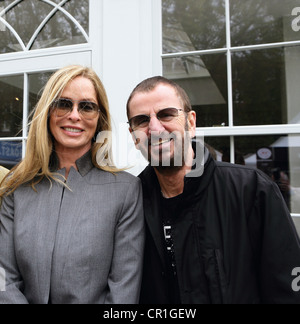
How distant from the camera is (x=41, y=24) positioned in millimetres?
2350

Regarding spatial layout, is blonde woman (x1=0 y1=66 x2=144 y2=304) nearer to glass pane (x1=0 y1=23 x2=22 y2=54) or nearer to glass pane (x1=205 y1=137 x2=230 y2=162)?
glass pane (x1=205 y1=137 x2=230 y2=162)

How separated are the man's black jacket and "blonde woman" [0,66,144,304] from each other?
0.39 ft

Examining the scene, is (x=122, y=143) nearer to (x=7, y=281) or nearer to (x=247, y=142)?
(x=247, y=142)

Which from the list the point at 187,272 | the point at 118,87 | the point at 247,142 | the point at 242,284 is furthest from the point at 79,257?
the point at 247,142

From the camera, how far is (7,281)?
1109 mm

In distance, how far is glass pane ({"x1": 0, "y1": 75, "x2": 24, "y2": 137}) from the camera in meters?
2.41

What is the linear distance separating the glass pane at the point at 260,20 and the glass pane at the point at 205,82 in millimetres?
233

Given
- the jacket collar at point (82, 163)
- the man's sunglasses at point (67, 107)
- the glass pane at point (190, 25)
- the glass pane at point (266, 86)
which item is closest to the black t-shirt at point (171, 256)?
the jacket collar at point (82, 163)

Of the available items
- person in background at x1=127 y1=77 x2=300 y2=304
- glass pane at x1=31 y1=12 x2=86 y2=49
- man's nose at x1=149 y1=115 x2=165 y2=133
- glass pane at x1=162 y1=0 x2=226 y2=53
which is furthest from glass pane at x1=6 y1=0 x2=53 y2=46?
man's nose at x1=149 y1=115 x2=165 y2=133

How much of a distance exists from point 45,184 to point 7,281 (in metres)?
0.44

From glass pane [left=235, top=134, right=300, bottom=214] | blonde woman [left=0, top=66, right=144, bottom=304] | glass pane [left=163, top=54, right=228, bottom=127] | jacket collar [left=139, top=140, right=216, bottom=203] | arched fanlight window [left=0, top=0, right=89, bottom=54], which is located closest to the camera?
blonde woman [left=0, top=66, right=144, bottom=304]

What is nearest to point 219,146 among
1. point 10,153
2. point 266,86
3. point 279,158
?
point 279,158

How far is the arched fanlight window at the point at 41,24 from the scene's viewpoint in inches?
88.4

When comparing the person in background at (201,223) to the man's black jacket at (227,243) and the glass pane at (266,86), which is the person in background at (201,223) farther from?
the glass pane at (266,86)
